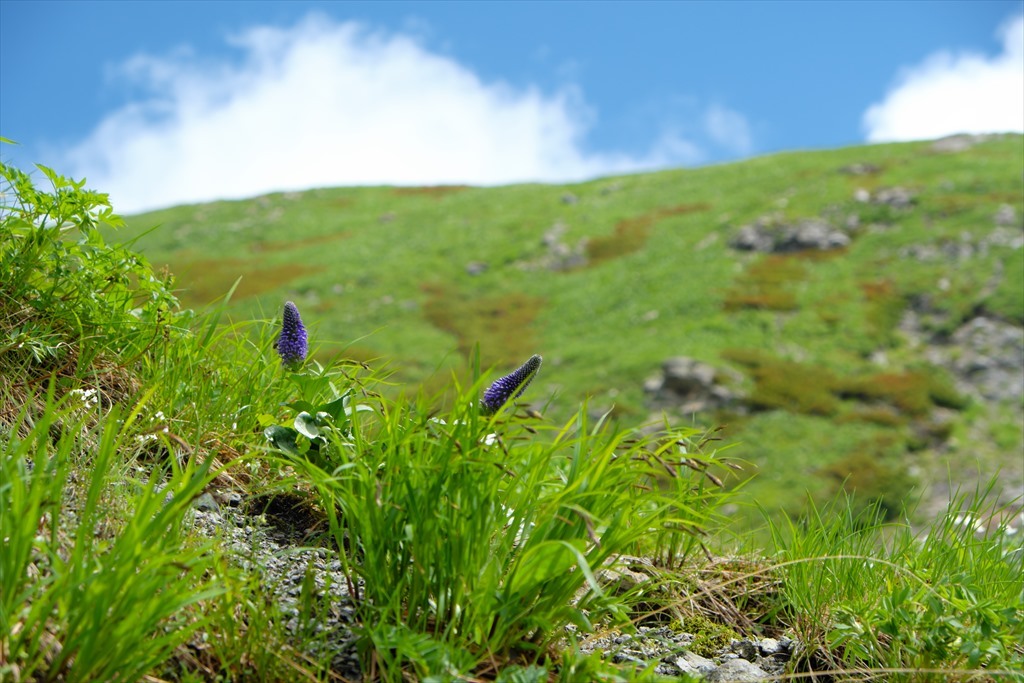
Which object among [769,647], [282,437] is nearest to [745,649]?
[769,647]

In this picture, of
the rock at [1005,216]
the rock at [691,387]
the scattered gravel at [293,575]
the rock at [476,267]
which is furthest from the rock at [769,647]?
the rock at [476,267]

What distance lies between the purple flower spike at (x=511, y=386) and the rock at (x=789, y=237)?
52573 mm

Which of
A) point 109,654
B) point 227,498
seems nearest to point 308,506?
point 227,498

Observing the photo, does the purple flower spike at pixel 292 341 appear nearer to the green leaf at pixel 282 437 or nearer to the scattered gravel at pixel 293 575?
the green leaf at pixel 282 437

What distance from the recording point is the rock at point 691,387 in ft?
115

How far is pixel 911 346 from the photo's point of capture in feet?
134

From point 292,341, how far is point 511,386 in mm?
1265

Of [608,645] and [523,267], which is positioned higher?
[523,267]

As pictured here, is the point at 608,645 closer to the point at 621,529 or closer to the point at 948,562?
the point at 621,529

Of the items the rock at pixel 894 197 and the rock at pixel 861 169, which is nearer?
the rock at pixel 894 197

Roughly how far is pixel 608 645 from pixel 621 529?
1.90 ft

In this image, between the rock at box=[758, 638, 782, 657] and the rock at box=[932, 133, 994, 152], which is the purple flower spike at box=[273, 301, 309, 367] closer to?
the rock at box=[758, 638, 782, 657]

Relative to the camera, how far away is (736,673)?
314 centimetres

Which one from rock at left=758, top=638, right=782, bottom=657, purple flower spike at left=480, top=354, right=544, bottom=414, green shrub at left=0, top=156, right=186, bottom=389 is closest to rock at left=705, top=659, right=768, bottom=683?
rock at left=758, top=638, right=782, bottom=657
